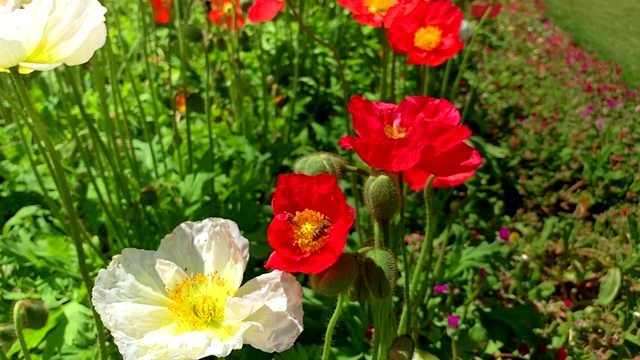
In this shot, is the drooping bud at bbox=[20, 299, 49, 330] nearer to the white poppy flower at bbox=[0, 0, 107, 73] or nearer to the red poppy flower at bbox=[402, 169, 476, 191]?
the white poppy flower at bbox=[0, 0, 107, 73]

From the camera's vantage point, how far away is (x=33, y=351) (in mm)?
1526

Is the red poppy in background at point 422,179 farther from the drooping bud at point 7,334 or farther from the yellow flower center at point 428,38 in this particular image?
the drooping bud at point 7,334

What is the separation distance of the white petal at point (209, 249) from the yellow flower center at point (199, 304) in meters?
0.02

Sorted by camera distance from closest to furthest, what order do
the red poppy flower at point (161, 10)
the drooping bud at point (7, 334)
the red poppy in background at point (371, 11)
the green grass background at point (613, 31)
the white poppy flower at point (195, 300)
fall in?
the white poppy flower at point (195, 300)
the drooping bud at point (7, 334)
the red poppy in background at point (371, 11)
the red poppy flower at point (161, 10)
the green grass background at point (613, 31)

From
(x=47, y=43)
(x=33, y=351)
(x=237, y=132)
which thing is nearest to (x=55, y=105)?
(x=237, y=132)

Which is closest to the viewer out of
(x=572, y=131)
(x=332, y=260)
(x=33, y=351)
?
(x=332, y=260)

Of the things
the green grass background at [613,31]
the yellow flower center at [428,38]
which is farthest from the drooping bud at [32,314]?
the green grass background at [613,31]

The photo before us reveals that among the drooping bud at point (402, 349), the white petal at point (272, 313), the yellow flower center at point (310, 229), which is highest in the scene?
the yellow flower center at point (310, 229)

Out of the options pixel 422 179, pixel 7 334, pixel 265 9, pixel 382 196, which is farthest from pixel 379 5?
pixel 7 334

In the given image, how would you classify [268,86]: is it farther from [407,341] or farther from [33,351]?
[407,341]

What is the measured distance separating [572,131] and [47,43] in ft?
6.83

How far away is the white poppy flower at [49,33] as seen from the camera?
77 cm

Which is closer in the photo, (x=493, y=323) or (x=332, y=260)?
(x=332, y=260)

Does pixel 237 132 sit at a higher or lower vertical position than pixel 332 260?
lower
